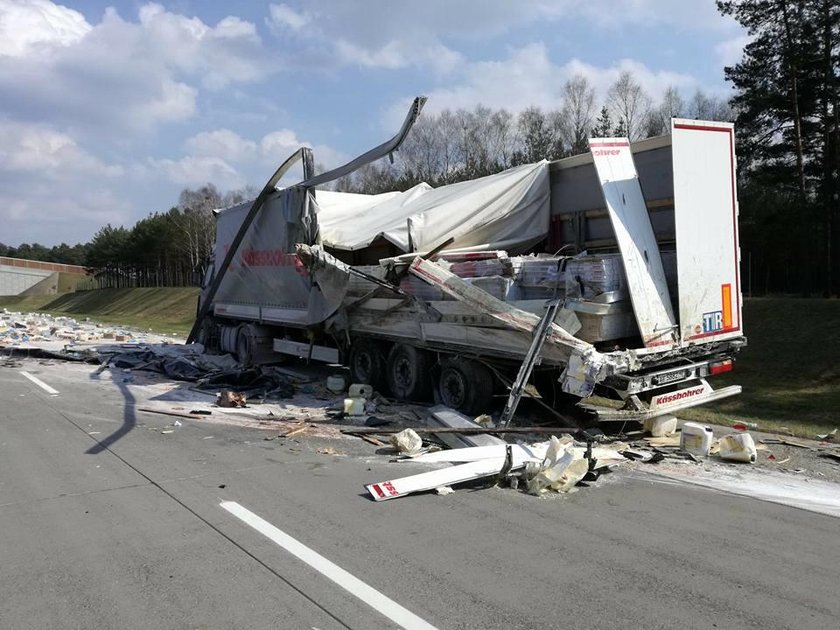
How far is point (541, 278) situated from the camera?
317 inches

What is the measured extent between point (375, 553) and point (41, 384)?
1040 centimetres

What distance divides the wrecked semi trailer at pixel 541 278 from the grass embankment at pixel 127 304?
2881 cm

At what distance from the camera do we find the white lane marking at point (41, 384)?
37.6 feet

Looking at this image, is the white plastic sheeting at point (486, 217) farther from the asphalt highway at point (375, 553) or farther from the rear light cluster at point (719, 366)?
the asphalt highway at point (375, 553)

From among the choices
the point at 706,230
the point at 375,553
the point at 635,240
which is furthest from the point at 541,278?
the point at 375,553

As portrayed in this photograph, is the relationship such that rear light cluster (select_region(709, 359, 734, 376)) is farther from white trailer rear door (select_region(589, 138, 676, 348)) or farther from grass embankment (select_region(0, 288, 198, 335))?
grass embankment (select_region(0, 288, 198, 335))

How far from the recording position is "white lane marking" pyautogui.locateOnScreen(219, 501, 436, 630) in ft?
11.5

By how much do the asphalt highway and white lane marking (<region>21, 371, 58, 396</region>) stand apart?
199 inches

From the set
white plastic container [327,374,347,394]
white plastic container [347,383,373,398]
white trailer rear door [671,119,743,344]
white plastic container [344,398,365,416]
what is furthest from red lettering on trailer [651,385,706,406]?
white plastic container [327,374,347,394]

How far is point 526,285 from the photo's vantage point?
8.23m

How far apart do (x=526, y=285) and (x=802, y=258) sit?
28.1 metres

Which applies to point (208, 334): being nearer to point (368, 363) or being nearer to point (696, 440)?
point (368, 363)

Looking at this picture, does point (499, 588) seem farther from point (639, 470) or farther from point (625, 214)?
point (625, 214)

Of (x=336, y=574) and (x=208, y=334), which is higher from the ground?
(x=208, y=334)
